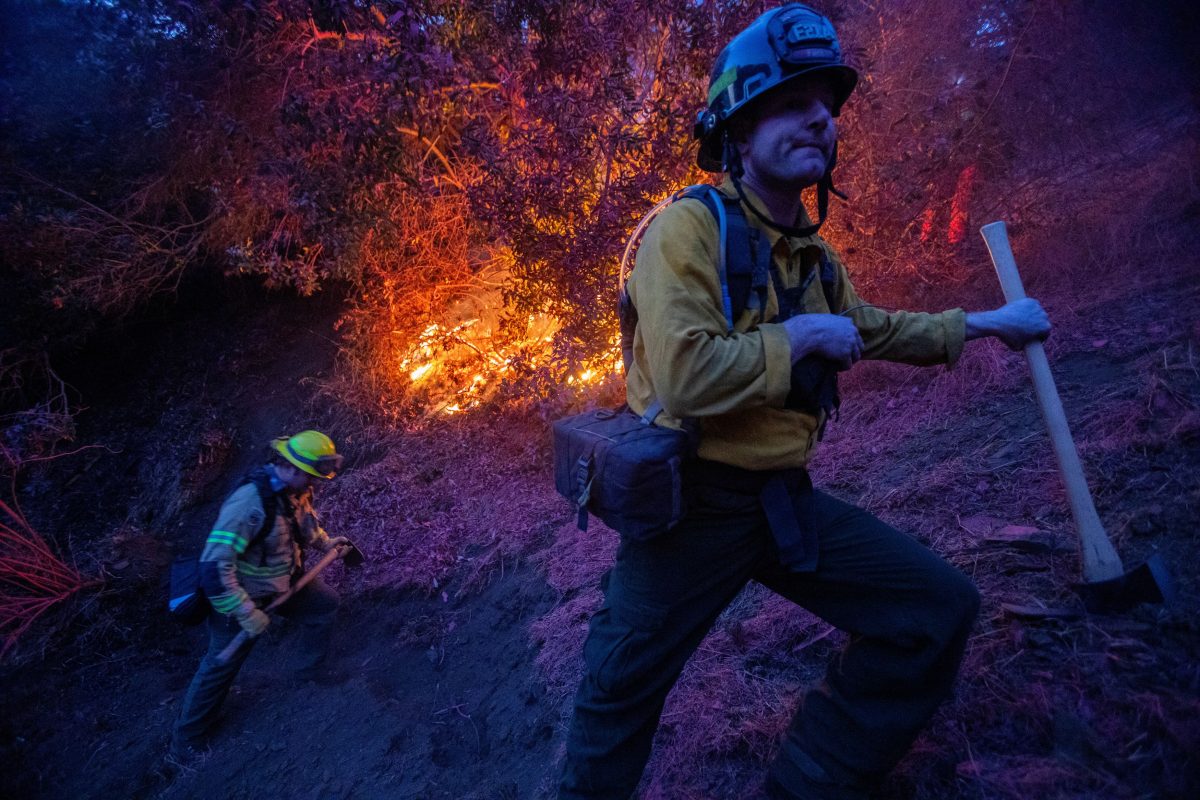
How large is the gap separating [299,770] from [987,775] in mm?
3931

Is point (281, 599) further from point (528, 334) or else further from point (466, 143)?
point (466, 143)

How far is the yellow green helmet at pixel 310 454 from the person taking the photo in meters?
4.21

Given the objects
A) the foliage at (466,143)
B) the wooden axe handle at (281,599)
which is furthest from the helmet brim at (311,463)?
the foliage at (466,143)

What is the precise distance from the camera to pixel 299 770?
3.80 metres

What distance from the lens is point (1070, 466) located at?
81.2 inches

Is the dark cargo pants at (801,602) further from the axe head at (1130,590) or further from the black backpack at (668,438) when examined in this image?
the axe head at (1130,590)

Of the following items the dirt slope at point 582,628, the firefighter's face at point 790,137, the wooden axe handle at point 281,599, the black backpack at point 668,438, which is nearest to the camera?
the black backpack at point 668,438

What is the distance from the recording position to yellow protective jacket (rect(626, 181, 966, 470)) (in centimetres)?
145

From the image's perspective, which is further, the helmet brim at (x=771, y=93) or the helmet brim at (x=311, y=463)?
the helmet brim at (x=311, y=463)

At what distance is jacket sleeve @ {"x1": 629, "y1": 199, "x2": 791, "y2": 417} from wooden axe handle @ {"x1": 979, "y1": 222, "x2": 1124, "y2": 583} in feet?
3.85

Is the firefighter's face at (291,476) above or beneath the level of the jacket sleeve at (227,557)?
above

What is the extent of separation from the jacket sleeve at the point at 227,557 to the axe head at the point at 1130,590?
15.2 feet

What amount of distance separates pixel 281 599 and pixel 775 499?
13.3 feet

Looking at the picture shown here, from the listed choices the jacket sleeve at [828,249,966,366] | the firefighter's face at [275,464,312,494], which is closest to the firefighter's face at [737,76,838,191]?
the jacket sleeve at [828,249,966,366]
